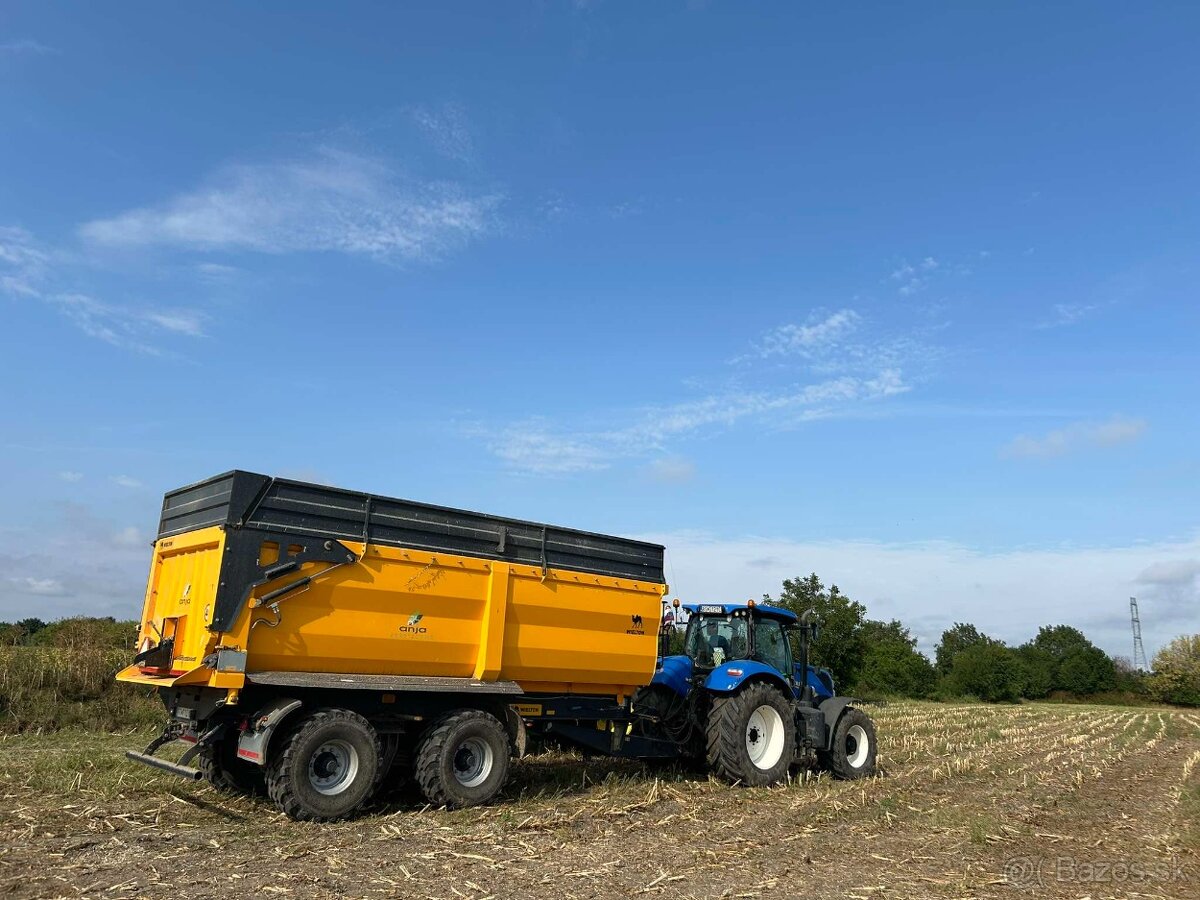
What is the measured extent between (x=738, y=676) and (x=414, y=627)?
4805 millimetres

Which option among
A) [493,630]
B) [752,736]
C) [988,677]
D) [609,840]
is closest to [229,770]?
[493,630]

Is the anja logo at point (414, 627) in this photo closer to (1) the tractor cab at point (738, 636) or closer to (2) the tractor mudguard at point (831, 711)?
(1) the tractor cab at point (738, 636)

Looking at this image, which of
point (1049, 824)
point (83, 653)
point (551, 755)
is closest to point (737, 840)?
point (1049, 824)

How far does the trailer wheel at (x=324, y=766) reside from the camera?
800 cm

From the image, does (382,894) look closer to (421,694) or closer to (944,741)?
(421,694)

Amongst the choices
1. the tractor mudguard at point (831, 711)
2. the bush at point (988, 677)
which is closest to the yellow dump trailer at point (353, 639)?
the tractor mudguard at point (831, 711)

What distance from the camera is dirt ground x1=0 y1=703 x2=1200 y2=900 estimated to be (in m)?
6.40

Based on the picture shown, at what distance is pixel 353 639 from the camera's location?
28.5ft

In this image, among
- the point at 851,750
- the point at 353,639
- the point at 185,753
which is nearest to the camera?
the point at 185,753

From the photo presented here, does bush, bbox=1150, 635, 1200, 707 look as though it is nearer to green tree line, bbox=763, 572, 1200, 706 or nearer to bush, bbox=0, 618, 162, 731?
green tree line, bbox=763, 572, 1200, 706

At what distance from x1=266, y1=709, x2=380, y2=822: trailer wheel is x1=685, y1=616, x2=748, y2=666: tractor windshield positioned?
5658 mm

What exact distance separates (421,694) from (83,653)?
40.8 feet

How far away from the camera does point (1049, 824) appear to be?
934cm

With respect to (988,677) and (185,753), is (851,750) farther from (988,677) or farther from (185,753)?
(988,677)
